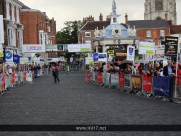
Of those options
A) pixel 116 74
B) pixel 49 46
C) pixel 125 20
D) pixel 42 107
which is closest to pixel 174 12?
pixel 125 20

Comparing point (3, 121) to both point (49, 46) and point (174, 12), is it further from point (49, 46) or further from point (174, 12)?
point (174, 12)

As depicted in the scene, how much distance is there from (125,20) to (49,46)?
47.7 metres

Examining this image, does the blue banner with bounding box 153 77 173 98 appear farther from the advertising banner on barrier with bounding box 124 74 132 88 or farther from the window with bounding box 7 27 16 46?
the window with bounding box 7 27 16 46

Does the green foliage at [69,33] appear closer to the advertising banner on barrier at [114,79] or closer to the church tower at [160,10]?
the church tower at [160,10]

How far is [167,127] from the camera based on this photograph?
9727 mm

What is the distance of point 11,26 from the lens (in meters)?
52.2

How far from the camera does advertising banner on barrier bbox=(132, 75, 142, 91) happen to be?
19.7 metres

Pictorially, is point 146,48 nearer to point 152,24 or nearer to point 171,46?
point 171,46

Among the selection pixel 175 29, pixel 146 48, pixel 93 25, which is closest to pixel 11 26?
pixel 146 48

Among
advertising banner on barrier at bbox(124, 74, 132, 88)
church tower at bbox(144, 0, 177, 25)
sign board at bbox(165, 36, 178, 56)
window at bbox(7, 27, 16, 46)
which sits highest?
church tower at bbox(144, 0, 177, 25)

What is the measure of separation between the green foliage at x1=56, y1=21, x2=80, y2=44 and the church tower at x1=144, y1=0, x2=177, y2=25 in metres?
34.8

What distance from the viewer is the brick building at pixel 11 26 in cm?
4928

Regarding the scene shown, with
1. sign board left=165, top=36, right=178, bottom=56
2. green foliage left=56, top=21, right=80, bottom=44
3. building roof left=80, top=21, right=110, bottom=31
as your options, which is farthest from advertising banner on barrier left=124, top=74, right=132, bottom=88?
green foliage left=56, top=21, right=80, bottom=44

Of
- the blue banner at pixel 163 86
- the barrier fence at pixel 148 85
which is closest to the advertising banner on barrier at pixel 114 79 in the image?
the barrier fence at pixel 148 85
